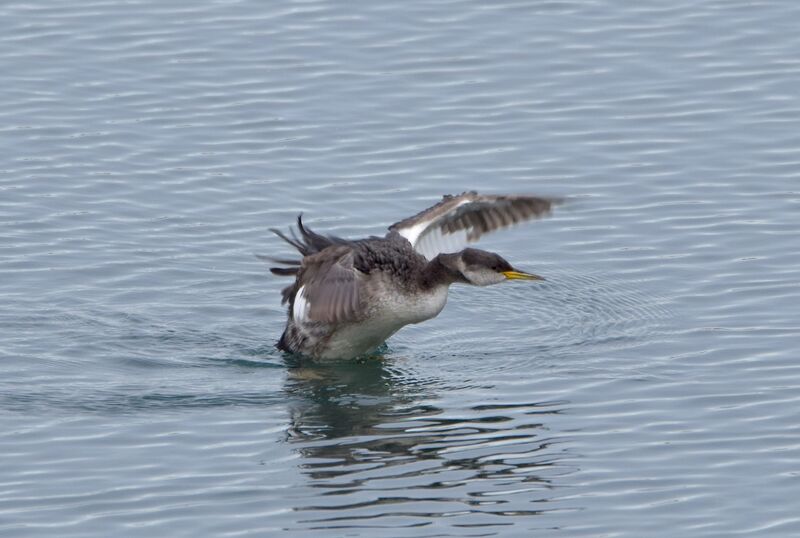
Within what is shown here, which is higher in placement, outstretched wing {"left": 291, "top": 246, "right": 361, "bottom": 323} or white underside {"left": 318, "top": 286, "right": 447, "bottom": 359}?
outstretched wing {"left": 291, "top": 246, "right": 361, "bottom": 323}

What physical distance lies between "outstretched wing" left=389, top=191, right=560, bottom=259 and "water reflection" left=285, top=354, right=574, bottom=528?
156 cm

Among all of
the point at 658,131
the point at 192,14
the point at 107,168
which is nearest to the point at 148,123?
the point at 107,168

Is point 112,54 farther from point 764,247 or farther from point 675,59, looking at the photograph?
point 764,247

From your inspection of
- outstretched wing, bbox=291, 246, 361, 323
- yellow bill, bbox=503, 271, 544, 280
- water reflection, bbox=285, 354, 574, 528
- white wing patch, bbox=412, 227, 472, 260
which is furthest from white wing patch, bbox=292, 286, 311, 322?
yellow bill, bbox=503, 271, 544, 280

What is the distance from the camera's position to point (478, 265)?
1420 cm

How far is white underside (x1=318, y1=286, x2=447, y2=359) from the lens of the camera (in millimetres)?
14141

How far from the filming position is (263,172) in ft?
60.1

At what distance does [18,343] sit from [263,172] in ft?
15.3

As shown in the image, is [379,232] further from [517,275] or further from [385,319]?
[517,275]

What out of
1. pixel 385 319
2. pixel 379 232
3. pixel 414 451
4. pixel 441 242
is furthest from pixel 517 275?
pixel 379 232

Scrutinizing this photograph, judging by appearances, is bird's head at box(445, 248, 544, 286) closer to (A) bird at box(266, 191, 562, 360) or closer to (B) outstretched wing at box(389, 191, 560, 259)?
(A) bird at box(266, 191, 562, 360)

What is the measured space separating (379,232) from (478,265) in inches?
108

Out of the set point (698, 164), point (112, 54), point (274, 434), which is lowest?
point (274, 434)

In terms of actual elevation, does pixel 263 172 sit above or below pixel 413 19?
below
